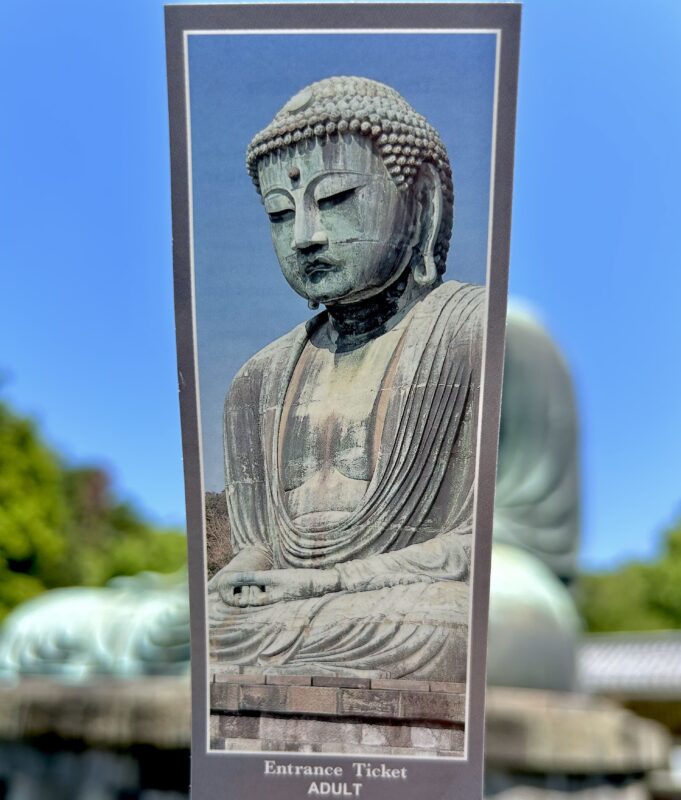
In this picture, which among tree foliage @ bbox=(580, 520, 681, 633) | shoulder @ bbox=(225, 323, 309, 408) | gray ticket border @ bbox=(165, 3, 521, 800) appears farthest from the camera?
tree foliage @ bbox=(580, 520, 681, 633)

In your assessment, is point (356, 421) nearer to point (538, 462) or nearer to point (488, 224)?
point (488, 224)

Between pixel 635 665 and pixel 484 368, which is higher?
pixel 484 368

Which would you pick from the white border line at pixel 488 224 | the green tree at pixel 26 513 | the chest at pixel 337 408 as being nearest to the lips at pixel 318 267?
the chest at pixel 337 408

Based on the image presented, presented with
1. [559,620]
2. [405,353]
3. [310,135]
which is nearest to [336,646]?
[405,353]

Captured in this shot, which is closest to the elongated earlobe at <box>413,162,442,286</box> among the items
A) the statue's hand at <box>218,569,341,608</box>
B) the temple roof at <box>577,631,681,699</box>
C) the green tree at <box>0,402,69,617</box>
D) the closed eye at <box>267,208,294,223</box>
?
the closed eye at <box>267,208,294,223</box>

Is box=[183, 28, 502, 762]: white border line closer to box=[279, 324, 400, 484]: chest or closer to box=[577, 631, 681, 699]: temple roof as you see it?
box=[279, 324, 400, 484]: chest

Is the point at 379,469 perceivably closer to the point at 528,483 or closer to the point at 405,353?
the point at 405,353

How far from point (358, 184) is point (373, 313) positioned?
0.42 metres

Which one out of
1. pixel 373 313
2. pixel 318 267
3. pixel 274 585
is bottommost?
pixel 274 585

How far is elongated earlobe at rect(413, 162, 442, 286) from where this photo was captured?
3.62m

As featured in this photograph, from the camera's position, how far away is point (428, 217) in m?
3.63

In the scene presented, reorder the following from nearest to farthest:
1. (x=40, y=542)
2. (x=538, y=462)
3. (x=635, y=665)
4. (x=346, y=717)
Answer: (x=346, y=717), (x=538, y=462), (x=635, y=665), (x=40, y=542)

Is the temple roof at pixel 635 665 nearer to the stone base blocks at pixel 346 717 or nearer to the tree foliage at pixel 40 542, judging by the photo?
A: the tree foliage at pixel 40 542

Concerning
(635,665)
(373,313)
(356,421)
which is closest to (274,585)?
(356,421)
